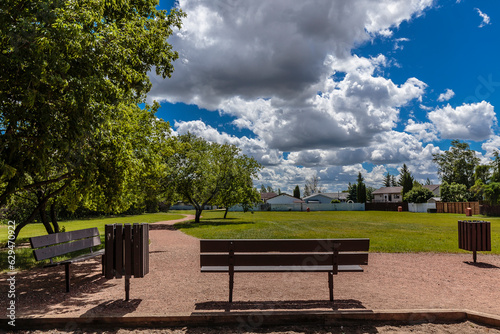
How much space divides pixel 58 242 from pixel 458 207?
56.9 metres

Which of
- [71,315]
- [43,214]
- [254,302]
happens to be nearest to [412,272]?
[254,302]

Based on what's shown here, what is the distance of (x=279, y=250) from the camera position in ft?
17.0

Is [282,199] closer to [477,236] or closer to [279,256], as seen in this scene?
Result: [477,236]

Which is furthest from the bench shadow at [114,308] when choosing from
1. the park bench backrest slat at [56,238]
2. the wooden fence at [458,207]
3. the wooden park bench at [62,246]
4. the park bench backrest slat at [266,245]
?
the wooden fence at [458,207]

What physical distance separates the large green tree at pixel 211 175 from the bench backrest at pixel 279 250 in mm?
19666

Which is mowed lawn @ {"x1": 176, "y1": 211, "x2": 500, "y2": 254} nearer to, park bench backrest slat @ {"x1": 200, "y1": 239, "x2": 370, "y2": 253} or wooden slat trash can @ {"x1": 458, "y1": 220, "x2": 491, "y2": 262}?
wooden slat trash can @ {"x1": 458, "y1": 220, "x2": 491, "y2": 262}

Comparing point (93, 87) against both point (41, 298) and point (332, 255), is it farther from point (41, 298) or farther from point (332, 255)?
point (332, 255)

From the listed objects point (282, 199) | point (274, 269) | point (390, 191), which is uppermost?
point (274, 269)

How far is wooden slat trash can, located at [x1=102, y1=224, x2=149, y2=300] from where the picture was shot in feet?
18.1

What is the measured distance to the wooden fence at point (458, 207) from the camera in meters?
47.5

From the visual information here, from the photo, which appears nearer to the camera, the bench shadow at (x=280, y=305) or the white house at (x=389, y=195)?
the bench shadow at (x=280, y=305)

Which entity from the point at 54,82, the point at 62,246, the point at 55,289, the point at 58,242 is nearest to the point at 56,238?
the point at 58,242

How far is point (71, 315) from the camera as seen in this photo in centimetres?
467

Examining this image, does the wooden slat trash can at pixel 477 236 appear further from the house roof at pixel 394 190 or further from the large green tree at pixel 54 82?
the house roof at pixel 394 190
